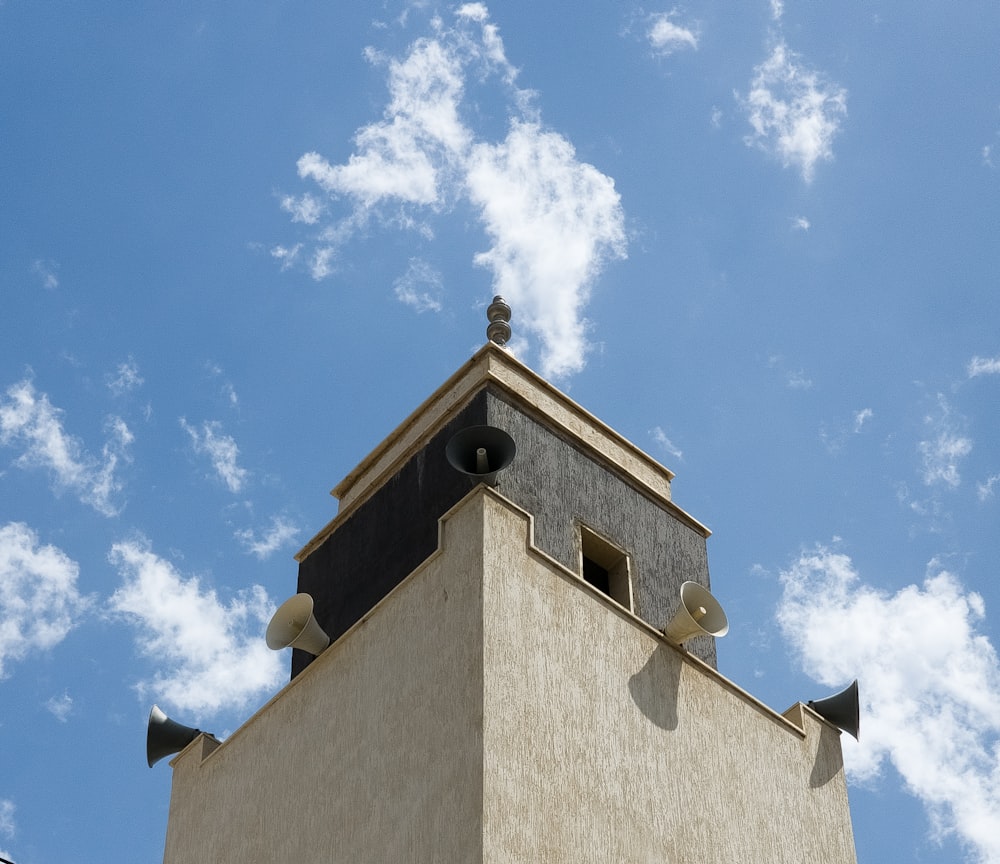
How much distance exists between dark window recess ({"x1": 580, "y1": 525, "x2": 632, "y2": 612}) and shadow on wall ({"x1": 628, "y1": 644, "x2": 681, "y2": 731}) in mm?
1364

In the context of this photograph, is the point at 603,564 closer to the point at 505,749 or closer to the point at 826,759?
the point at 826,759

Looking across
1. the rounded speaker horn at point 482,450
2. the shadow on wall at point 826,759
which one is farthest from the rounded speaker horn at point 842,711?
the rounded speaker horn at point 482,450

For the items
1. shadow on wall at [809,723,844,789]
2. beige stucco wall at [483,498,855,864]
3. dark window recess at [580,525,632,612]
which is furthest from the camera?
dark window recess at [580,525,632,612]

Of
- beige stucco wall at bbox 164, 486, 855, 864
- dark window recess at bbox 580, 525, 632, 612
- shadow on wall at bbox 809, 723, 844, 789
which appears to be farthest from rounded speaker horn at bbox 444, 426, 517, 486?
shadow on wall at bbox 809, 723, 844, 789

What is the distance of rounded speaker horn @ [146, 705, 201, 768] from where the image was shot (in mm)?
19828

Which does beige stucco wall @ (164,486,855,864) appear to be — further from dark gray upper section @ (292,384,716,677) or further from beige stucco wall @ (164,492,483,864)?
dark gray upper section @ (292,384,716,677)

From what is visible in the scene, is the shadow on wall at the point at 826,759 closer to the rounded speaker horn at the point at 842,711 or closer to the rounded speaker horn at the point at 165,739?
the rounded speaker horn at the point at 842,711

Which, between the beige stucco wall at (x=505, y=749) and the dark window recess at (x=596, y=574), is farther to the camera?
the dark window recess at (x=596, y=574)

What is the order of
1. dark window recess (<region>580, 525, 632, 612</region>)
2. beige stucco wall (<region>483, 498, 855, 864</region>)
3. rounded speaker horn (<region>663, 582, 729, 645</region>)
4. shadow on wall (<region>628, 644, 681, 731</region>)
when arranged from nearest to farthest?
beige stucco wall (<region>483, 498, 855, 864</region>) < shadow on wall (<region>628, 644, 681, 731</region>) < rounded speaker horn (<region>663, 582, 729, 645</region>) < dark window recess (<region>580, 525, 632, 612</region>)

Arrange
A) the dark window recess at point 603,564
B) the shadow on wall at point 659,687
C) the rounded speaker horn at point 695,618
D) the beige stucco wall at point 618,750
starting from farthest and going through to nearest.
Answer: the dark window recess at point 603,564
the rounded speaker horn at point 695,618
the shadow on wall at point 659,687
the beige stucco wall at point 618,750

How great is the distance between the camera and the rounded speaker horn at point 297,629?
18.6 metres

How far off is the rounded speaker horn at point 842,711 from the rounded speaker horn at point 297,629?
5581mm

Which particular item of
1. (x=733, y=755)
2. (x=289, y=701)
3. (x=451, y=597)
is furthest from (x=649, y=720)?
(x=289, y=701)

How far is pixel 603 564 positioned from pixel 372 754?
4.02 m
